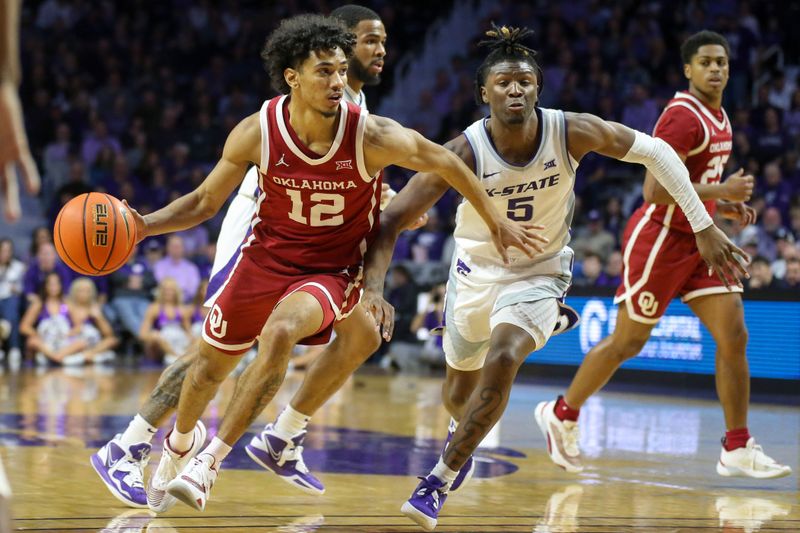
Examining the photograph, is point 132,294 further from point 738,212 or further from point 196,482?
point 196,482

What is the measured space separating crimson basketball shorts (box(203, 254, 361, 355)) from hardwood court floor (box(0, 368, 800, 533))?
0.72 meters

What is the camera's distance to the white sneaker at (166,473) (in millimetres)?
4717

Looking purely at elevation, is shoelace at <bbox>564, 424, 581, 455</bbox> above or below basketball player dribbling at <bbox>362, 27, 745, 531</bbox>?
below

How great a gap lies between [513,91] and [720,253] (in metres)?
1.22

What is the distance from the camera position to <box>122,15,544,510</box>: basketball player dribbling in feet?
15.4

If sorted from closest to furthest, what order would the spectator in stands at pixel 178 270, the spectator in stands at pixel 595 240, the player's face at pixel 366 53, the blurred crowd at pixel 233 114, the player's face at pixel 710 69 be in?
the player's face at pixel 366 53 → the player's face at pixel 710 69 → the spectator in stands at pixel 595 240 → the blurred crowd at pixel 233 114 → the spectator in stands at pixel 178 270

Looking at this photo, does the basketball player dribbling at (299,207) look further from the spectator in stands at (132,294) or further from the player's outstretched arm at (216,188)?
the spectator in stands at (132,294)

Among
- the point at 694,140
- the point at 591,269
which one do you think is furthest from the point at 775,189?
the point at 694,140

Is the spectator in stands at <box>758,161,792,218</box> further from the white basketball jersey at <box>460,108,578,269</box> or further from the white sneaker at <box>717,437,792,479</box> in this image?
the white basketball jersey at <box>460,108,578,269</box>

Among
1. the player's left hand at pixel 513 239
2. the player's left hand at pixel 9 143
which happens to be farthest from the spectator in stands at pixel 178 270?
the player's left hand at pixel 9 143

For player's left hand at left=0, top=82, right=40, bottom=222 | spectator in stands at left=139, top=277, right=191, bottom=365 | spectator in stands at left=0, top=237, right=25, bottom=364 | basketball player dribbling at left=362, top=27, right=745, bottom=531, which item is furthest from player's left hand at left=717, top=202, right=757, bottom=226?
spectator in stands at left=0, top=237, right=25, bottom=364

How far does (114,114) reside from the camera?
58.8ft

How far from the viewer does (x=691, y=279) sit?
609 centimetres

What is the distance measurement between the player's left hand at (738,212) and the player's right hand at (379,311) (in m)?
2.49
